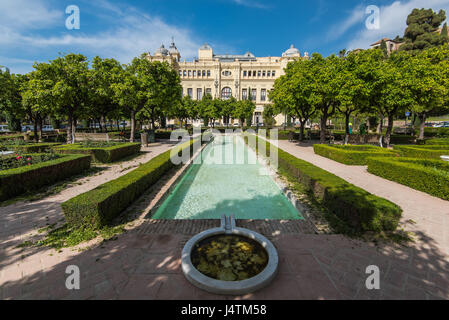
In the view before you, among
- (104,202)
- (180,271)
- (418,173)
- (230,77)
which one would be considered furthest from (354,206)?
(230,77)

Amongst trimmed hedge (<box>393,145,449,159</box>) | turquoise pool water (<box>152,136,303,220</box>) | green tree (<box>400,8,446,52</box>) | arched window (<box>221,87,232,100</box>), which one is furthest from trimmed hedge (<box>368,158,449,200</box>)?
green tree (<box>400,8,446,52</box>)

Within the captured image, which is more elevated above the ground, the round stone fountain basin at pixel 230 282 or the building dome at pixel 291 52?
the building dome at pixel 291 52

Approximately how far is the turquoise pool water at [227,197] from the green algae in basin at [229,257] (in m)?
2.03

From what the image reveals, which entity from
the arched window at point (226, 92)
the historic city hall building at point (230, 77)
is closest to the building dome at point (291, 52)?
the historic city hall building at point (230, 77)

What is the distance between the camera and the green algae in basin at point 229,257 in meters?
3.16

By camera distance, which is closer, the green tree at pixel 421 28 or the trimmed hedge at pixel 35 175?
the trimmed hedge at pixel 35 175

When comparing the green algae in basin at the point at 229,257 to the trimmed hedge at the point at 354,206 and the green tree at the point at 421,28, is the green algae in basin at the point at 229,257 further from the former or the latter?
the green tree at the point at 421,28

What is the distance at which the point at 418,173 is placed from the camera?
7.15 meters

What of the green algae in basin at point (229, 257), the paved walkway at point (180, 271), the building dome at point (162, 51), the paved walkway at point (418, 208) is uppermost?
the building dome at point (162, 51)

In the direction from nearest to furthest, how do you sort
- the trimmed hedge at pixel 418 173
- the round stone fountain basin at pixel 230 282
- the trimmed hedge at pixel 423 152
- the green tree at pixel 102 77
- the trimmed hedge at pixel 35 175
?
the round stone fountain basin at pixel 230 282 → the trimmed hedge at pixel 35 175 → the trimmed hedge at pixel 418 173 → the trimmed hedge at pixel 423 152 → the green tree at pixel 102 77

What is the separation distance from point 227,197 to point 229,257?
397 centimetres

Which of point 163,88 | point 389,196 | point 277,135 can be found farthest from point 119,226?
point 277,135

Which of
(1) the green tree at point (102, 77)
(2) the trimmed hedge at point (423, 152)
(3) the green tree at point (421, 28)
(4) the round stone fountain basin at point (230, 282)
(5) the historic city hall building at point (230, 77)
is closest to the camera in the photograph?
(4) the round stone fountain basin at point (230, 282)

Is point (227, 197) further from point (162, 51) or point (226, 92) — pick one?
point (162, 51)
